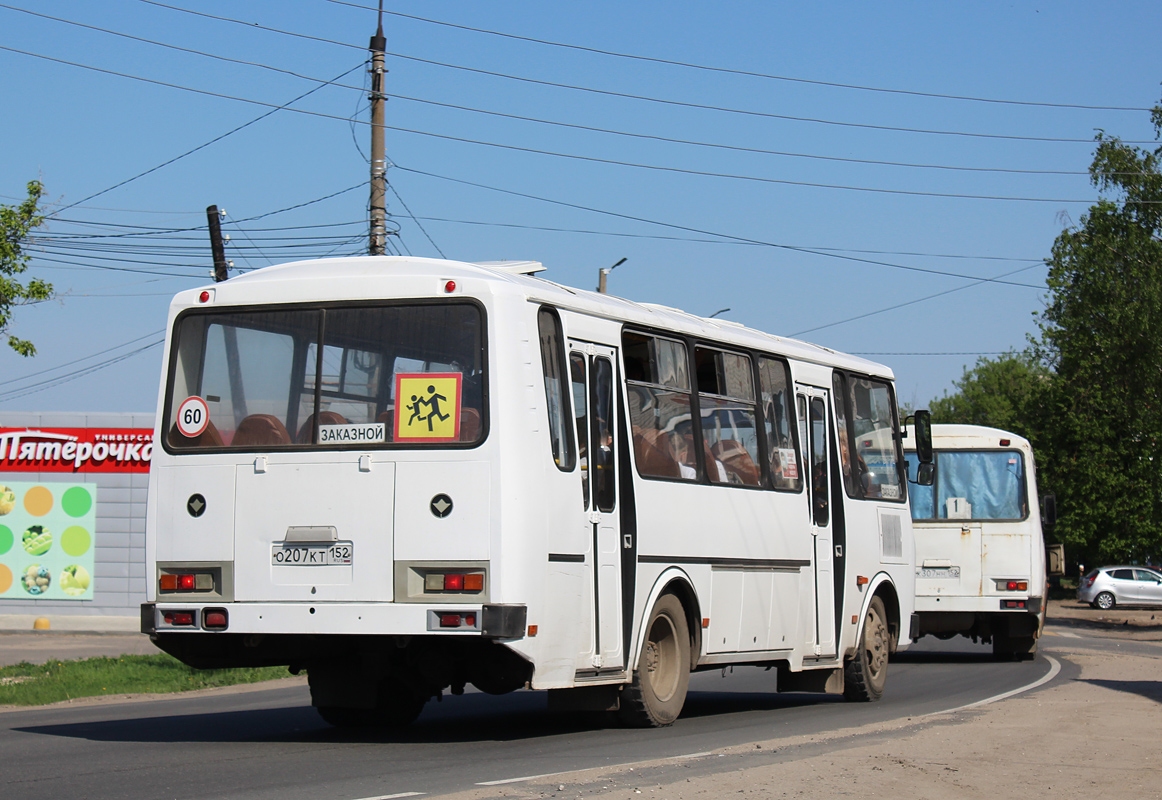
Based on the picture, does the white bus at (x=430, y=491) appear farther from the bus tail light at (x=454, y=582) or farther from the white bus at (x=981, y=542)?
the white bus at (x=981, y=542)

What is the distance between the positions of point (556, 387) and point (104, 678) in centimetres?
1073

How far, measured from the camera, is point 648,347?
11.5m

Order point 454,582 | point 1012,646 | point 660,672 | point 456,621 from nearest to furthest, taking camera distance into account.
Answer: point 456,621, point 454,582, point 660,672, point 1012,646

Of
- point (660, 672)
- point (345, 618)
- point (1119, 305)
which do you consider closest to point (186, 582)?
point (345, 618)

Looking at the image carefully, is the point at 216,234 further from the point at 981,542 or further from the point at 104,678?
the point at 981,542

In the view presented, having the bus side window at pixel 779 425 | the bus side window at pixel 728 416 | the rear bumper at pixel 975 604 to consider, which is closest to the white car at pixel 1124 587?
the rear bumper at pixel 975 604

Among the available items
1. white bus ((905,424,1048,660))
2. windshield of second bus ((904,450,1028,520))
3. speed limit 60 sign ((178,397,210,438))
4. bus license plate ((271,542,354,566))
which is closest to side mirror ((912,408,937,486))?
white bus ((905,424,1048,660))

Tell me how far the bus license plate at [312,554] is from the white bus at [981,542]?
13595mm

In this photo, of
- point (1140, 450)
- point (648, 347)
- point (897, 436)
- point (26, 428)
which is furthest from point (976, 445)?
point (1140, 450)

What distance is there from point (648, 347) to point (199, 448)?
351cm

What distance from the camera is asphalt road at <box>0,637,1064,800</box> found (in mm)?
8250

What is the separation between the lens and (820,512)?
14.0m

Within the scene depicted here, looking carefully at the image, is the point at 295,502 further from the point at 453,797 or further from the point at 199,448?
the point at 453,797

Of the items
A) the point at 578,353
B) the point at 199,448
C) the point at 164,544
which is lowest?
the point at 164,544
